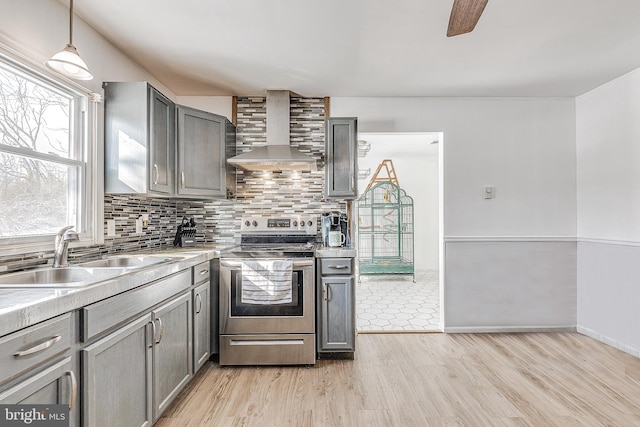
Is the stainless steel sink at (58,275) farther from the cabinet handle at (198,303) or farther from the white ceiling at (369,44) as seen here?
the white ceiling at (369,44)

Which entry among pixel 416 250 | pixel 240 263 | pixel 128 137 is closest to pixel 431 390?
pixel 240 263

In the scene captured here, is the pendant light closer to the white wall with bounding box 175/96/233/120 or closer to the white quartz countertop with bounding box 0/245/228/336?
the white quartz countertop with bounding box 0/245/228/336

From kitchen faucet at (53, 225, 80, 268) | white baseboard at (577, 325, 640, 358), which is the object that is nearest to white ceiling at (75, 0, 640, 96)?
kitchen faucet at (53, 225, 80, 268)

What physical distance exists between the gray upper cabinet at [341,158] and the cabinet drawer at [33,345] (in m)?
2.23

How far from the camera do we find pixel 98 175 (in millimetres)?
2148

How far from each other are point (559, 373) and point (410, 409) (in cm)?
131

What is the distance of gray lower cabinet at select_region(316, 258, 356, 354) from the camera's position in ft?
8.70

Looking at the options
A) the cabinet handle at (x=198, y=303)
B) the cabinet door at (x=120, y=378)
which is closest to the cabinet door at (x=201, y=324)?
the cabinet handle at (x=198, y=303)

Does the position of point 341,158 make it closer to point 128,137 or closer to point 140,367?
point 128,137

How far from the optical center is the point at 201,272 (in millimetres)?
2371

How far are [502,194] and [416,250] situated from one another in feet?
11.2

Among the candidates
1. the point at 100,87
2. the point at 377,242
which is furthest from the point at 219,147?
the point at 377,242

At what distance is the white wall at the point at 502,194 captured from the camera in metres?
3.29

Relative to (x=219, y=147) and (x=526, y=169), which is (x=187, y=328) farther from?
(x=526, y=169)
